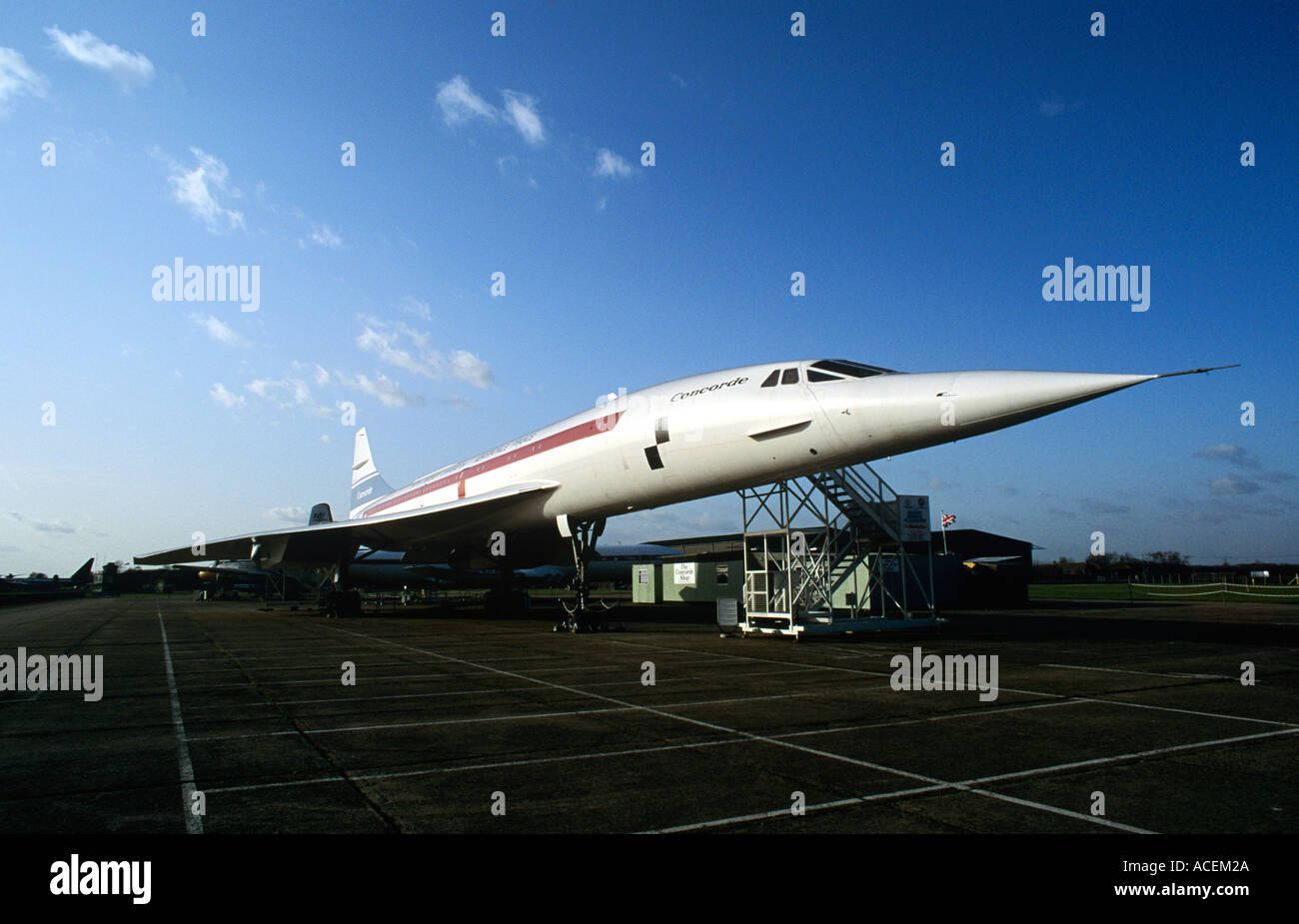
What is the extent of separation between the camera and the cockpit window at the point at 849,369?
11578mm

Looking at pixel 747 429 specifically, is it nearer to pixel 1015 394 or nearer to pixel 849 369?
pixel 849 369

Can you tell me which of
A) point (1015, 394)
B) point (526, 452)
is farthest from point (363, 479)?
point (1015, 394)

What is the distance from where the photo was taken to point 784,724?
6.36 metres

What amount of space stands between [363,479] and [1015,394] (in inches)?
1410

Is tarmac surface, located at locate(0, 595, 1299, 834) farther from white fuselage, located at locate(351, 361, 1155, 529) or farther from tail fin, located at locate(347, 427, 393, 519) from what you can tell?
tail fin, located at locate(347, 427, 393, 519)

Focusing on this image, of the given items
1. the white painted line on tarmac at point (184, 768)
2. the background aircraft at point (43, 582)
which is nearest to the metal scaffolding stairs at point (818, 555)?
the white painted line on tarmac at point (184, 768)

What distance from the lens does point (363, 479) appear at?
39.5 meters

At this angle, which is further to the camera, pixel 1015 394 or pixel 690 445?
pixel 690 445

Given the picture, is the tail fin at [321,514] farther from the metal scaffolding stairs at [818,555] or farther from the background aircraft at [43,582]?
the background aircraft at [43,582]

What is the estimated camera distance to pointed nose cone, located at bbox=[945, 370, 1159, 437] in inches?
347

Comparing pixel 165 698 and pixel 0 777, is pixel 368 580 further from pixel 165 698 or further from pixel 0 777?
pixel 0 777

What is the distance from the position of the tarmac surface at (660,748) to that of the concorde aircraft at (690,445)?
Result: 323 centimetres

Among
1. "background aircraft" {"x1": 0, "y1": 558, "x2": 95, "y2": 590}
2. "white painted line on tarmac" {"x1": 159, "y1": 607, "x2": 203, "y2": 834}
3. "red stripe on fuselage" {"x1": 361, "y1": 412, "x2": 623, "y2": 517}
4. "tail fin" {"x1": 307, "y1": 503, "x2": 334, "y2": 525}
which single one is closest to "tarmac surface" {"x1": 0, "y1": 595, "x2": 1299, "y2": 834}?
"white painted line on tarmac" {"x1": 159, "y1": 607, "x2": 203, "y2": 834}

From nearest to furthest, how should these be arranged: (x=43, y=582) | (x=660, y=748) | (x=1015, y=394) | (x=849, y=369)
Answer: (x=660, y=748) < (x=1015, y=394) < (x=849, y=369) < (x=43, y=582)
